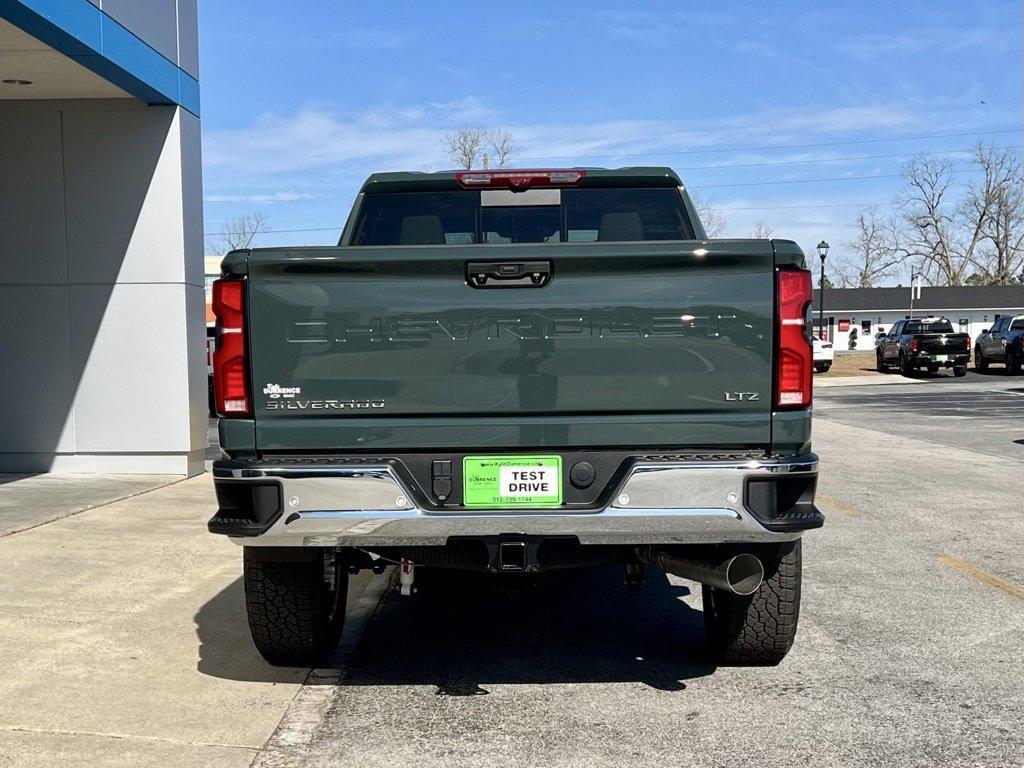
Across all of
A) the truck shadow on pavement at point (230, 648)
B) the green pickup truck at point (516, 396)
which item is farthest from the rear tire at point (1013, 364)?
the green pickup truck at point (516, 396)

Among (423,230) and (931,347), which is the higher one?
(423,230)

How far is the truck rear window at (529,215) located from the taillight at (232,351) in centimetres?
188

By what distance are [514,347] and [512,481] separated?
1.64ft

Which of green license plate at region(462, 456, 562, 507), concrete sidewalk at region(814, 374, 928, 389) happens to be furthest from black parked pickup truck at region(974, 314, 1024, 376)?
green license plate at region(462, 456, 562, 507)

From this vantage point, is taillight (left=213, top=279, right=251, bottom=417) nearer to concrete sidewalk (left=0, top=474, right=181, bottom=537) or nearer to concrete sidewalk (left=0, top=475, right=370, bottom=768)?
concrete sidewalk (left=0, top=475, right=370, bottom=768)

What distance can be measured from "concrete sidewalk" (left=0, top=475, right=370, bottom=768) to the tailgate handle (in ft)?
6.23

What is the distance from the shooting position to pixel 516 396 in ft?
13.0

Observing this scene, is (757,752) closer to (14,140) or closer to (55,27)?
(55,27)

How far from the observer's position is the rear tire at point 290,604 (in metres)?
4.55

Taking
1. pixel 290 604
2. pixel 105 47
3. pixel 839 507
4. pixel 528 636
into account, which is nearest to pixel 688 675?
pixel 528 636

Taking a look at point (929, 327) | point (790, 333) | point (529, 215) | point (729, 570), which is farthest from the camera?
point (929, 327)

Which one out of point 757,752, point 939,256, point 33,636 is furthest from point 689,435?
point 939,256

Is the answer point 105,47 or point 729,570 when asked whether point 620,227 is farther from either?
point 105,47

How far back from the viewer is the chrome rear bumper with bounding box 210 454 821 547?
12.8 feet
